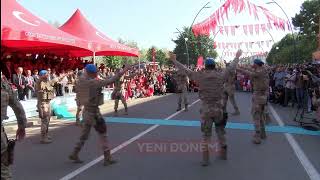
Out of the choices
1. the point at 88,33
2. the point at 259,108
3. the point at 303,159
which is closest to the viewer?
the point at 303,159

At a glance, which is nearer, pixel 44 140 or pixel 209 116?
pixel 209 116

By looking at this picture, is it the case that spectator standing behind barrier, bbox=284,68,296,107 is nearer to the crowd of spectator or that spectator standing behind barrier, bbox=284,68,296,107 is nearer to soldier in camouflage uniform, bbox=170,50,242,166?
the crowd of spectator

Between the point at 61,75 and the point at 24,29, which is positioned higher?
the point at 24,29

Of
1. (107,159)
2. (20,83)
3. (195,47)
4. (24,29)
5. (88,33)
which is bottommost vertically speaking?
(107,159)

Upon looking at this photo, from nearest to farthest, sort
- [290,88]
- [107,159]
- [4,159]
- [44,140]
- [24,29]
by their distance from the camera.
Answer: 1. [4,159]
2. [107,159]
3. [44,140]
4. [24,29]
5. [290,88]

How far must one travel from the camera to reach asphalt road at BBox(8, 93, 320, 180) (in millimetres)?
7594

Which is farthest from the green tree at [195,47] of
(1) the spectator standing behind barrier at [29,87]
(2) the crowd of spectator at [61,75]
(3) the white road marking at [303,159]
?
(3) the white road marking at [303,159]

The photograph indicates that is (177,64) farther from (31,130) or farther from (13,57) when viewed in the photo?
(13,57)

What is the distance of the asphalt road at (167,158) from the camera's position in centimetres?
759

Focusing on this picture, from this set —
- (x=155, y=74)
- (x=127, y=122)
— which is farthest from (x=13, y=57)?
(x=155, y=74)

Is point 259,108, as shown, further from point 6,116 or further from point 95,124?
point 6,116

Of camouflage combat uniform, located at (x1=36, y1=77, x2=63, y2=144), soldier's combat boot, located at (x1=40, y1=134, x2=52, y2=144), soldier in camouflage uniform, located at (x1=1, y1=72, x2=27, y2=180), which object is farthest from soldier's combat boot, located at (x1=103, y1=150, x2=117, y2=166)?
camouflage combat uniform, located at (x1=36, y1=77, x2=63, y2=144)

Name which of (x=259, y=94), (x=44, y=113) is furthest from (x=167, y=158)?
(x=44, y=113)

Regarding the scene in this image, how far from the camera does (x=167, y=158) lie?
8.91 meters
